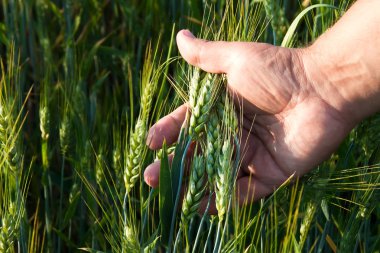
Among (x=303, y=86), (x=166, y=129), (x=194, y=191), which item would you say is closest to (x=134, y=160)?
(x=194, y=191)

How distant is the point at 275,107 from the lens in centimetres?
134

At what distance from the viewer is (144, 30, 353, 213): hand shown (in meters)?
1.30

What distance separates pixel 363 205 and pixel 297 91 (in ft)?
0.78

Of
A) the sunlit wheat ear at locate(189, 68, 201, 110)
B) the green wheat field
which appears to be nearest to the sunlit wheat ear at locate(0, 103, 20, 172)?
the green wheat field

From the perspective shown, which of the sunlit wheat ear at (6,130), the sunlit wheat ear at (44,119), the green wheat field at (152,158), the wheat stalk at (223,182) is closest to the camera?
the wheat stalk at (223,182)

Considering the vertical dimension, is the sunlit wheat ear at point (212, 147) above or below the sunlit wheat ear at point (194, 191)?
above

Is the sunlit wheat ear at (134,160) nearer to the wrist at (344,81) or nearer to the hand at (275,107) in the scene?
the hand at (275,107)

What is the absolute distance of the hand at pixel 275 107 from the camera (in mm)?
1305

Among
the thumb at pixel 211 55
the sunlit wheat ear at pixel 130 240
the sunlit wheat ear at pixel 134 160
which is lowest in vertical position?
the sunlit wheat ear at pixel 130 240

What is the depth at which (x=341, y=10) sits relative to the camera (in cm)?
143

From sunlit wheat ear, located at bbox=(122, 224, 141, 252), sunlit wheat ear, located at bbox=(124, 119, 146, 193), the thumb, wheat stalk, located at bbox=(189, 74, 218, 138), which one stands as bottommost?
sunlit wheat ear, located at bbox=(122, 224, 141, 252)

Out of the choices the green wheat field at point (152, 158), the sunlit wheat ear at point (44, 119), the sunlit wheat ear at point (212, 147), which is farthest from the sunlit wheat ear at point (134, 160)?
the sunlit wheat ear at point (44, 119)

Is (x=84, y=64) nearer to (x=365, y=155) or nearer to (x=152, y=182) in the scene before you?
(x=152, y=182)

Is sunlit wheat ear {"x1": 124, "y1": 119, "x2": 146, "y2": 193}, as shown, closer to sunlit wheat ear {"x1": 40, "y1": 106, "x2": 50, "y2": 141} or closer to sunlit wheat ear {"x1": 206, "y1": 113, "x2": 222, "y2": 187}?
sunlit wheat ear {"x1": 206, "y1": 113, "x2": 222, "y2": 187}
